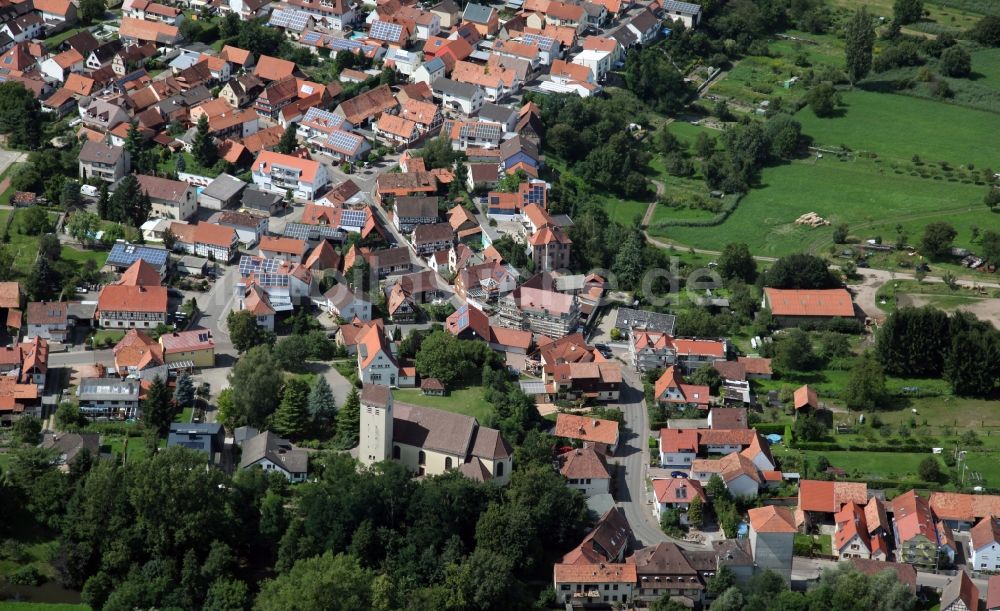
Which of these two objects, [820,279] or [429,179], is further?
[429,179]

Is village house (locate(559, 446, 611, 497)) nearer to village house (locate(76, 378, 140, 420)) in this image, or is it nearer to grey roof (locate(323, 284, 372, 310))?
grey roof (locate(323, 284, 372, 310))

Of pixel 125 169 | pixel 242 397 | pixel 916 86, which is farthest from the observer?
pixel 916 86

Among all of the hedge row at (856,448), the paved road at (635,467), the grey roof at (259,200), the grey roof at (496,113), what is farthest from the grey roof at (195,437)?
the grey roof at (496,113)

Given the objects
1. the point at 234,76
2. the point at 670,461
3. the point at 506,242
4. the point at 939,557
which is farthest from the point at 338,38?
the point at 939,557

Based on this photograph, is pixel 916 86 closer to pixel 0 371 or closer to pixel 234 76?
pixel 234 76

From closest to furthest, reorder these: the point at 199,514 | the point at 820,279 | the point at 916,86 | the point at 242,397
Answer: the point at 199,514, the point at 242,397, the point at 820,279, the point at 916,86

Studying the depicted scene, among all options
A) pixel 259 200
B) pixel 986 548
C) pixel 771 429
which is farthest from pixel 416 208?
pixel 986 548

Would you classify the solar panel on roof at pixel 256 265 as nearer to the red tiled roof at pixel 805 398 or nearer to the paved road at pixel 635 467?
the paved road at pixel 635 467
